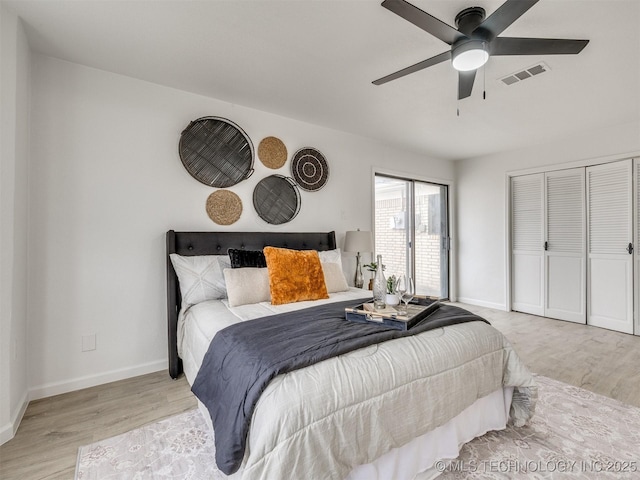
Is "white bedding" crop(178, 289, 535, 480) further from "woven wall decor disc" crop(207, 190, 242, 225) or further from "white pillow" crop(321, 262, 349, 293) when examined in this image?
"woven wall decor disc" crop(207, 190, 242, 225)

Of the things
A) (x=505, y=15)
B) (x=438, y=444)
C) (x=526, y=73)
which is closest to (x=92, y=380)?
(x=438, y=444)

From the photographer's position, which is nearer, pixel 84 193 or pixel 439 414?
pixel 439 414

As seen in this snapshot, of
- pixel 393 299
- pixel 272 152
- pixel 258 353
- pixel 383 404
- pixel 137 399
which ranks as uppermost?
pixel 272 152

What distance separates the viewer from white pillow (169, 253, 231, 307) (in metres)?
2.55

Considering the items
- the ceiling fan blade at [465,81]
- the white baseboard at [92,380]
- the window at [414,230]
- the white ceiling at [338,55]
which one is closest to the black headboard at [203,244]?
the white baseboard at [92,380]

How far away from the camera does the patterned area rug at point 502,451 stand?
1.57 meters

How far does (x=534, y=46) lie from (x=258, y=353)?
7.12 feet

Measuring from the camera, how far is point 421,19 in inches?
60.7

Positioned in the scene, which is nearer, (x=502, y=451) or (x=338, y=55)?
(x=502, y=451)

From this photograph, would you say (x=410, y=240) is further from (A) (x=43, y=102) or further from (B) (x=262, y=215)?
(A) (x=43, y=102)

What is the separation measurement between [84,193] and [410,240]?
4241mm

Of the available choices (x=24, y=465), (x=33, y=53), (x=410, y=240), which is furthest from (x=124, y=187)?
(x=410, y=240)

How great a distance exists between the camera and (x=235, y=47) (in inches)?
86.9

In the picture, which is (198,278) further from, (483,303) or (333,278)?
(483,303)
